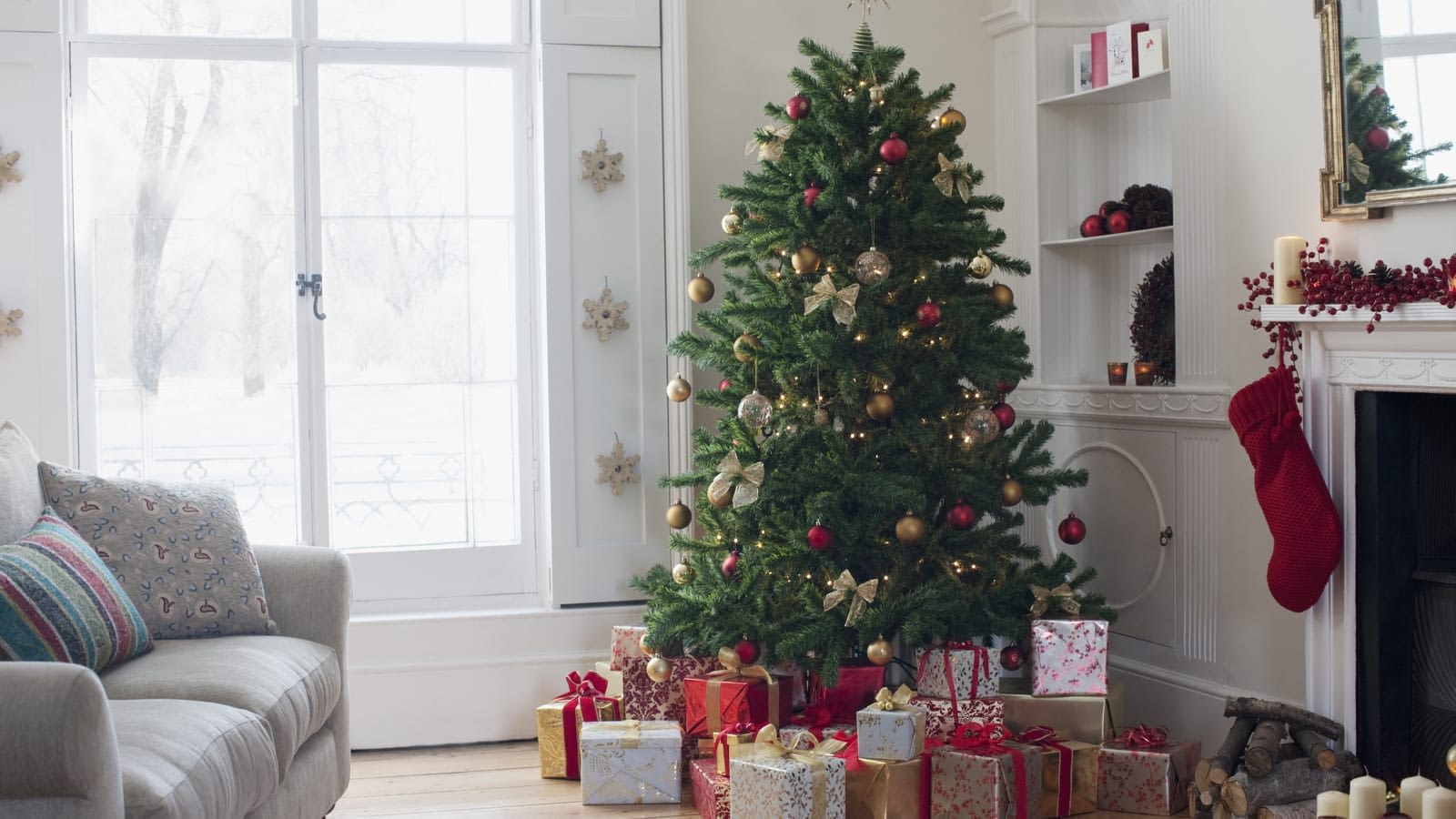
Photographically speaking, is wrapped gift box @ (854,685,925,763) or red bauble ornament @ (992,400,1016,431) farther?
red bauble ornament @ (992,400,1016,431)

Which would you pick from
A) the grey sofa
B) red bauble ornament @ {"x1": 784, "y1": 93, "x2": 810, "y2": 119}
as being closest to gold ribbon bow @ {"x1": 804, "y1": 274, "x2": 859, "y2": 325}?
red bauble ornament @ {"x1": 784, "y1": 93, "x2": 810, "y2": 119}

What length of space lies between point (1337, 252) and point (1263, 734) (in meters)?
1.14

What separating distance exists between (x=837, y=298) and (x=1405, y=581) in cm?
148

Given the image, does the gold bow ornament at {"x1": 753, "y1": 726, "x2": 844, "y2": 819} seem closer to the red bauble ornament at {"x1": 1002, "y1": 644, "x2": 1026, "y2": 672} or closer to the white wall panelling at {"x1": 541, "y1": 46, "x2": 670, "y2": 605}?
the red bauble ornament at {"x1": 1002, "y1": 644, "x2": 1026, "y2": 672}

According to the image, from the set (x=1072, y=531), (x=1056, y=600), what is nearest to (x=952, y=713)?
(x=1056, y=600)

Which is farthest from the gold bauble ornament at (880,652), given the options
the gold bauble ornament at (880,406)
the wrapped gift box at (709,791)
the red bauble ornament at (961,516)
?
the gold bauble ornament at (880,406)

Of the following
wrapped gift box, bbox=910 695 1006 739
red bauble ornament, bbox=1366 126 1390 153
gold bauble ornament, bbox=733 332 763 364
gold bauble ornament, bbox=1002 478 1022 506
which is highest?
red bauble ornament, bbox=1366 126 1390 153

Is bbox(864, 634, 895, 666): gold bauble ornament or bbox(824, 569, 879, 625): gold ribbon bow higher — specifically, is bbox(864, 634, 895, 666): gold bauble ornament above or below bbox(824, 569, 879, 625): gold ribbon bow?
below

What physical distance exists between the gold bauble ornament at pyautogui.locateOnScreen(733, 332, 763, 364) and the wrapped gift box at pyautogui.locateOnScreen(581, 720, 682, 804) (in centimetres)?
99

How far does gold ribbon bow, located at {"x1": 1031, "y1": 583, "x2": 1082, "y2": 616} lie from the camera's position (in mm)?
Answer: 3291

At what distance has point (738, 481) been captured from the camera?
3.24m

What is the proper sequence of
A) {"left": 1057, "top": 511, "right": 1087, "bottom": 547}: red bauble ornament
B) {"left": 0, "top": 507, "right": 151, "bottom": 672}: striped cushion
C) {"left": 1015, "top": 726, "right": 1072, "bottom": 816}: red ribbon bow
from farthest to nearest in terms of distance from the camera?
{"left": 1057, "top": 511, "right": 1087, "bottom": 547}: red bauble ornament → {"left": 1015, "top": 726, "right": 1072, "bottom": 816}: red ribbon bow → {"left": 0, "top": 507, "right": 151, "bottom": 672}: striped cushion

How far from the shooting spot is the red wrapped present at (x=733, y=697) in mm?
3225

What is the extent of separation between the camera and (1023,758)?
2941mm
